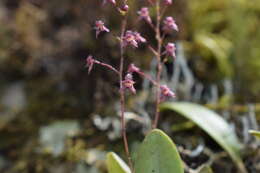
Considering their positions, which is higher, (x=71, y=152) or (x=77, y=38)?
(x=77, y=38)

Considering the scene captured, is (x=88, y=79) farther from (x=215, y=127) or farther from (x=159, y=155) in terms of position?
(x=159, y=155)

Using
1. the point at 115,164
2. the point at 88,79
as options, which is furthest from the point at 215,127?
the point at 88,79

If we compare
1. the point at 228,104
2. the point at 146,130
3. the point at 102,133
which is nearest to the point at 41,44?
the point at 102,133

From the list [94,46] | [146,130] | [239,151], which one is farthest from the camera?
[94,46]

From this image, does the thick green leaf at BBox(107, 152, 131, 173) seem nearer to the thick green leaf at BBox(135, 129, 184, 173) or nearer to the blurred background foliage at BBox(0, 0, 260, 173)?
the thick green leaf at BBox(135, 129, 184, 173)

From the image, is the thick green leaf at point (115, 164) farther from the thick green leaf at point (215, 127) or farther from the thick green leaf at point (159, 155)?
the thick green leaf at point (215, 127)

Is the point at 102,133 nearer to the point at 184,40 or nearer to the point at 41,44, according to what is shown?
the point at 41,44

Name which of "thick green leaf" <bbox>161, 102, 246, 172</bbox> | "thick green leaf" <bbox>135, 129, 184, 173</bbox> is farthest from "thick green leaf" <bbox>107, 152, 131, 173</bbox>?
"thick green leaf" <bbox>161, 102, 246, 172</bbox>

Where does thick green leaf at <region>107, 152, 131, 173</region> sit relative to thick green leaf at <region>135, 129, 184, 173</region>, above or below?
below
